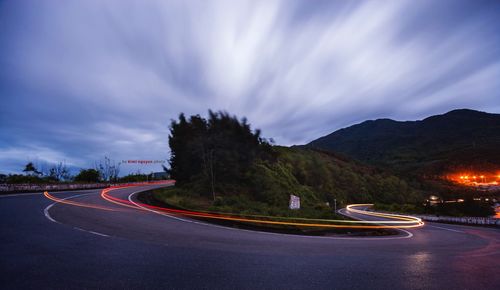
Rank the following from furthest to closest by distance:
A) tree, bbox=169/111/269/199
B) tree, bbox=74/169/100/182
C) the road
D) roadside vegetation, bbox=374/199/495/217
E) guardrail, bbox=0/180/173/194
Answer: tree, bbox=74/169/100/182 < roadside vegetation, bbox=374/199/495/217 < tree, bbox=169/111/269/199 < guardrail, bbox=0/180/173/194 < the road

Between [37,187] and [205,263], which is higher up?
[37,187]

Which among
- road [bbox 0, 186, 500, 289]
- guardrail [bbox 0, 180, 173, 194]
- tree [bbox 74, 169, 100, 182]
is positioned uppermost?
tree [bbox 74, 169, 100, 182]

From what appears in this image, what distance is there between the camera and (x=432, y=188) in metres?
85.4

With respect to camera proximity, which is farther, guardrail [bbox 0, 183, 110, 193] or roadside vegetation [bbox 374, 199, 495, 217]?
roadside vegetation [bbox 374, 199, 495, 217]

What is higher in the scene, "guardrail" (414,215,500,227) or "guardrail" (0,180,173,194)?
"guardrail" (0,180,173,194)

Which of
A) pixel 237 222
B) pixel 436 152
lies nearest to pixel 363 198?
pixel 237 222

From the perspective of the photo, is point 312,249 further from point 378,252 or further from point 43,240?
point 43,240

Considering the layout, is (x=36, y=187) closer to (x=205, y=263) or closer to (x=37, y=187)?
(x=37, y=187)

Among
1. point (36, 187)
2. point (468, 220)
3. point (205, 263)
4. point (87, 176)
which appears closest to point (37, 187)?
point (36, 187)

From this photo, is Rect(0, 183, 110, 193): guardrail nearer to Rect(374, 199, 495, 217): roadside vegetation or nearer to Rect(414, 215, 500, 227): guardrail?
Rect(414, 215, 500, 227): guardrail

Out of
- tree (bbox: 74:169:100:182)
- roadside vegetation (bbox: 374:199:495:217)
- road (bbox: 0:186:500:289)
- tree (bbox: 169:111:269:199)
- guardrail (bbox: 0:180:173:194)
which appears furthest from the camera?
tree (bbox: 74:169:100:182)

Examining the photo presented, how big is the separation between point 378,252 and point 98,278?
316 inches

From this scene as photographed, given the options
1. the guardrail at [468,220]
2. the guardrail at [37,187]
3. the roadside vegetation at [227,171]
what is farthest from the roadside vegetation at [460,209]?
the guardrail at [37,187]

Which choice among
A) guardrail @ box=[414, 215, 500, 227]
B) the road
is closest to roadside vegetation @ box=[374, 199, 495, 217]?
guardrail @ box=[414, 215, 500, 227]
